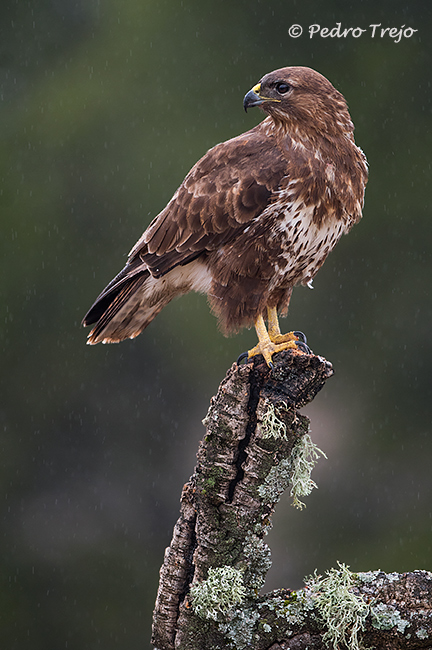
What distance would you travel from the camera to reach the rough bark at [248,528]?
231 centimetres

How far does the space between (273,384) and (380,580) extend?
709mm

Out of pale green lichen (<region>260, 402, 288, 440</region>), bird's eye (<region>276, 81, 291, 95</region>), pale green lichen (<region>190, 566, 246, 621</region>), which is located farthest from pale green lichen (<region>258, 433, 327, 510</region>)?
bird's eye (<region>276, 81, 291, 95</region>)

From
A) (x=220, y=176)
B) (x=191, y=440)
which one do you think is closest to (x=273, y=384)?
(x=220, y=176)

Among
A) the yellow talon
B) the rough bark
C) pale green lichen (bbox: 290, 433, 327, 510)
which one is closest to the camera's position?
the rough bark

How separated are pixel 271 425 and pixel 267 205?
99 centimetres

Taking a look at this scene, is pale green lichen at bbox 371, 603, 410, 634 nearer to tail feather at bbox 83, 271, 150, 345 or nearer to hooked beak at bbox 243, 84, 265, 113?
tail feather at bbox 83, 271, 150, 345

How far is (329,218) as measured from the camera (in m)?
2.98

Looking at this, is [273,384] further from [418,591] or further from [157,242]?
[157,242]

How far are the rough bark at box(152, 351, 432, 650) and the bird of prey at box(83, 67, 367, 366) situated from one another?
36 cm

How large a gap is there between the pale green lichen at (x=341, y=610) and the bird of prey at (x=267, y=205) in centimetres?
85

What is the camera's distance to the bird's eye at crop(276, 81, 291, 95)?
293cm

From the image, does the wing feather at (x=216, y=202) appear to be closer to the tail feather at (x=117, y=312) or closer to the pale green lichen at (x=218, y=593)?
the tail feather at (x=117, y=312)

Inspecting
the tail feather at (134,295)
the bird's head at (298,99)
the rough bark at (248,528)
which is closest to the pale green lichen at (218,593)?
the rough bark at (248,528)

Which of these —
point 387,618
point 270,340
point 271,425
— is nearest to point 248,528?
point 271,425
